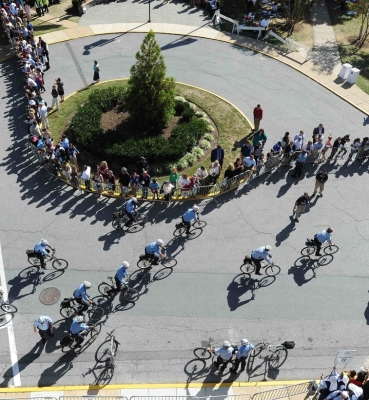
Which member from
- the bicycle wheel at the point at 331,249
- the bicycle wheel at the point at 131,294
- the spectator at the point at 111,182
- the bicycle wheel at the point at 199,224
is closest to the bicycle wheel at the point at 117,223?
the spectator at the point at 111,182

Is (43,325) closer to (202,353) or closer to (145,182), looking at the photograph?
(202,353)

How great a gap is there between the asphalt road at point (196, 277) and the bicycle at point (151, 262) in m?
0.27

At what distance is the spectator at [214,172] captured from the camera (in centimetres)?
1942

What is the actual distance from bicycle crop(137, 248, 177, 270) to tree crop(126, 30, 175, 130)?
809 cm

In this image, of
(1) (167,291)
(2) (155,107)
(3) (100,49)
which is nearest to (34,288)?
(1) (167,291)

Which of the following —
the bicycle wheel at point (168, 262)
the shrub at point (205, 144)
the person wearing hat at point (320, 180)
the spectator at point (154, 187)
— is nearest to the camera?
the bicycle wheel at point (168, 262)

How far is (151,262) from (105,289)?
194cm

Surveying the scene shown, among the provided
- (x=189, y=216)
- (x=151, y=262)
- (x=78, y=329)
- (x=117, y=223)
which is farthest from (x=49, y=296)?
(x=189, y=216)

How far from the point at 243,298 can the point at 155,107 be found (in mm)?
10452

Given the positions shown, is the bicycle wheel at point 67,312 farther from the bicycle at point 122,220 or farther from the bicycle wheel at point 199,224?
the bicycle wheel at point 199,224

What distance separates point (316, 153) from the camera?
21.3m

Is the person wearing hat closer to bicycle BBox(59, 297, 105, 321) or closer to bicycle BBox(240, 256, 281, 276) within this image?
bicycle BBox(240, 256, 281, 276)

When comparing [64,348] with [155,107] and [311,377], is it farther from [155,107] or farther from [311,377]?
[155,107]

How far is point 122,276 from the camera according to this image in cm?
1496
